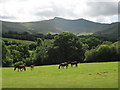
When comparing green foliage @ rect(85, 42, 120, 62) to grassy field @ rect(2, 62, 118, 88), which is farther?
green foliage @ rect(85, 42, 120, 62)

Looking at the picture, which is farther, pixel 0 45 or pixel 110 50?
pixel 0 45

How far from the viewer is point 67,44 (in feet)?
223

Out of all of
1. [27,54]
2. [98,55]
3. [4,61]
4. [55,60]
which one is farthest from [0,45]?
[27,54]

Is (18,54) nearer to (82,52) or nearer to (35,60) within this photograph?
(35,60)

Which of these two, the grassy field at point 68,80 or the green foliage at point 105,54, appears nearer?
the grassy field at point 68,80

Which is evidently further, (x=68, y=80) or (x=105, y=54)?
(x=105, y=54)

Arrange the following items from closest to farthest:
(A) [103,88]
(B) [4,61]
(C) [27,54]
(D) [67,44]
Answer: (A) [103,88]
(D) [67,44]
(B) [4,61]
(C) [27,54]

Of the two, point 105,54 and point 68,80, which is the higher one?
point 105,54

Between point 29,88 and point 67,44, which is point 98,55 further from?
point 29,88

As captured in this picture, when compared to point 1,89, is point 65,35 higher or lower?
higher

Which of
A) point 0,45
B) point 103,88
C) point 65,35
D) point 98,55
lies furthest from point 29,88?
point 0,45

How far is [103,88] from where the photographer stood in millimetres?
15000

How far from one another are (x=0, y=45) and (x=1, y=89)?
187ft

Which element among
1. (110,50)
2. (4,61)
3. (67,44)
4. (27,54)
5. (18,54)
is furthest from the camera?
(27,54)
